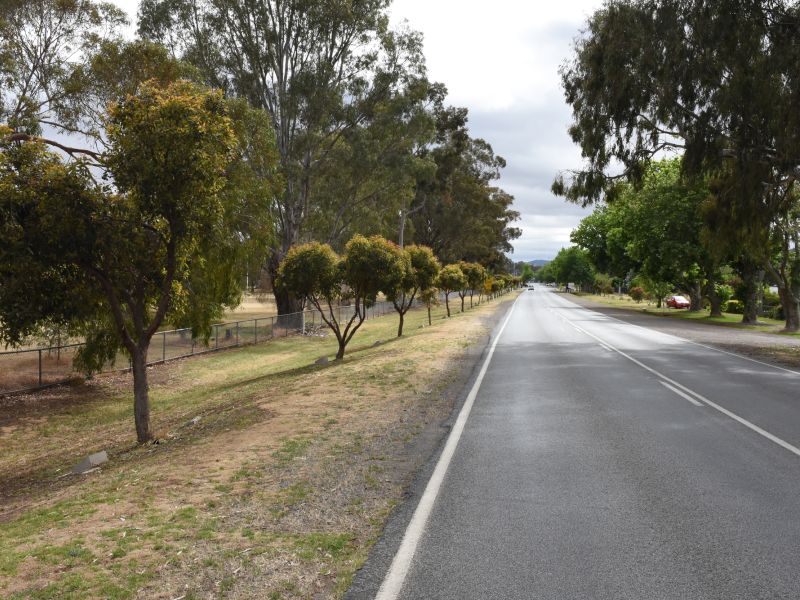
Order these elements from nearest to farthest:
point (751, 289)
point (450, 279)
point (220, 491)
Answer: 1. point (220, 491)
2. point (751, 289)
3. point (450, 279)

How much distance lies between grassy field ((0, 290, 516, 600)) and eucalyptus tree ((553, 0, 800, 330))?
37.8 feet

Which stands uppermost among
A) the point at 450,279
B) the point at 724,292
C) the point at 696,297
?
the point at 450,279

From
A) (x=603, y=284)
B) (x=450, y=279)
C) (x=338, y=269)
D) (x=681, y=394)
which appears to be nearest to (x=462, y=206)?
(x=450, y=279)

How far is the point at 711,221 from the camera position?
2272 centimetres

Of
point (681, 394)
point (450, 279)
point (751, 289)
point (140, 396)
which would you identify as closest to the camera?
point (140, 396)

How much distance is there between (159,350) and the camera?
72.5 ft

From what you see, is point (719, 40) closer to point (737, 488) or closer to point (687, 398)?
point (687, 398)

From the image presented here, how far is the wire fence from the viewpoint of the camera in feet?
54.7

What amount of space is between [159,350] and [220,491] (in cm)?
1759

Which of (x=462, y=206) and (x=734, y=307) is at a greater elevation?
(x=462, y=206)

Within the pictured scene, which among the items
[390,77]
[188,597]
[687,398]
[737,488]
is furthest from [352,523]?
[390,77]

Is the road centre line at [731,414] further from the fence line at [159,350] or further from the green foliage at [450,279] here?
the green foliage at [450,279]

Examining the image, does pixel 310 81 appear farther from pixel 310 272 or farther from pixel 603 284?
pixel 603 284

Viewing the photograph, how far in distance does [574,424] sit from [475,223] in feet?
180
